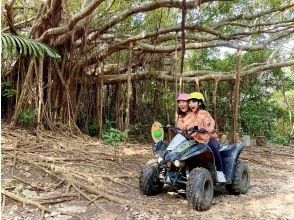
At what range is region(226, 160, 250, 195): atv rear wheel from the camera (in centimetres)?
567

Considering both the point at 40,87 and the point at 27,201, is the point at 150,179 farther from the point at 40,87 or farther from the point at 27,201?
the point at 40,87

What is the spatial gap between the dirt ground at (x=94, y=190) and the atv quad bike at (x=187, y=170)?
0.48 ft

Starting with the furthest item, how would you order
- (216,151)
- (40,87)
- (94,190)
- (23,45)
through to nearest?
(40,87) < (23,45) < (216,151) < (94,190)

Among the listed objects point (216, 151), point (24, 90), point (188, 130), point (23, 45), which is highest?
point (23, 45)

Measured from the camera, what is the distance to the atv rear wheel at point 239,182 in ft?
18.6

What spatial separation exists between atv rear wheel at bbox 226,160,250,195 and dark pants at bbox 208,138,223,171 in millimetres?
279

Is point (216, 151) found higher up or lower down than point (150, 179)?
higher up

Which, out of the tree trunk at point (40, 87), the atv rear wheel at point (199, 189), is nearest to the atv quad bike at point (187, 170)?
the atv rear wheel at point (199, 189)

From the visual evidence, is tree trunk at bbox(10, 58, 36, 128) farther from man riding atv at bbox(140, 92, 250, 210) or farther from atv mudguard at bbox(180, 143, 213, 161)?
atv mudguard at bbox(180, 143, 213, 161)

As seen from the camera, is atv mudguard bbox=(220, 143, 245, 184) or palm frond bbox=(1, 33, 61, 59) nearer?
atv mudguard bbox=(220, 143, 245, 184)

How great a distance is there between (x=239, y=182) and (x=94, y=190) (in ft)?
6.08

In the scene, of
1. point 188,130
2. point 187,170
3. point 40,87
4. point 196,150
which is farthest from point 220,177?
point 40,87

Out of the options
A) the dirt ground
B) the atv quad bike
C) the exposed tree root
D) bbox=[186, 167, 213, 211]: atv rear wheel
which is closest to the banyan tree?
the dirt ground

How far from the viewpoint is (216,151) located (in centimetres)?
542
